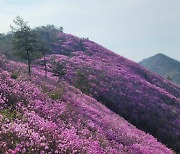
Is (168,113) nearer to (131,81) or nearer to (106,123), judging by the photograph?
(131,81)

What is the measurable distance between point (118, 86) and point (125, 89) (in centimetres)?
112

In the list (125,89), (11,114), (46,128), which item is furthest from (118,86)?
(46,128)

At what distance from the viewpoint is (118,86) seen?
4650cm

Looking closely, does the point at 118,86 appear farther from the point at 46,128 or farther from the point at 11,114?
the point at 46,128

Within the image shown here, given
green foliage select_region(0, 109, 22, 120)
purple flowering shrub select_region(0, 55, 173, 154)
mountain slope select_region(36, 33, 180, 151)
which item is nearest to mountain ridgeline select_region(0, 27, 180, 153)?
mountain slope select_region(36, 33, 180, 151)

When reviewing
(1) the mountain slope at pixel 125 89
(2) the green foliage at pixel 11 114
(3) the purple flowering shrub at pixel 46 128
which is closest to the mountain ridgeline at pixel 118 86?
(1) the mountain slope at pixel 125 89

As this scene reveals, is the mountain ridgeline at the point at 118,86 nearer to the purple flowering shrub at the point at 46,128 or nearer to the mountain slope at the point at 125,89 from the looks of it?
the mountain slope at the point at 125,89

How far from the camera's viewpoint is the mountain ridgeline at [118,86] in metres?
39.8

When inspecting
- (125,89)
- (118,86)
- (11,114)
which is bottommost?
(11,114)

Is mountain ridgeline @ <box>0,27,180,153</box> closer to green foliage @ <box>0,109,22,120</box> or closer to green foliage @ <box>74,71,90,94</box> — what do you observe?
green foliage @ <box>74,71,90,94</box>

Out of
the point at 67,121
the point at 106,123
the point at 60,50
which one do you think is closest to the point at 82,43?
the point at 60,50

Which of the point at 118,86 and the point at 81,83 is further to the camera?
the point at 118,86

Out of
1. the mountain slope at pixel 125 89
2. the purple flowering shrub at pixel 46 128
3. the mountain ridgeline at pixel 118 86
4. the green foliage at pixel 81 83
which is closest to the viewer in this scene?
the purple flowering shrub at pixel 46 128

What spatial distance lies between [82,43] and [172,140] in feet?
110
